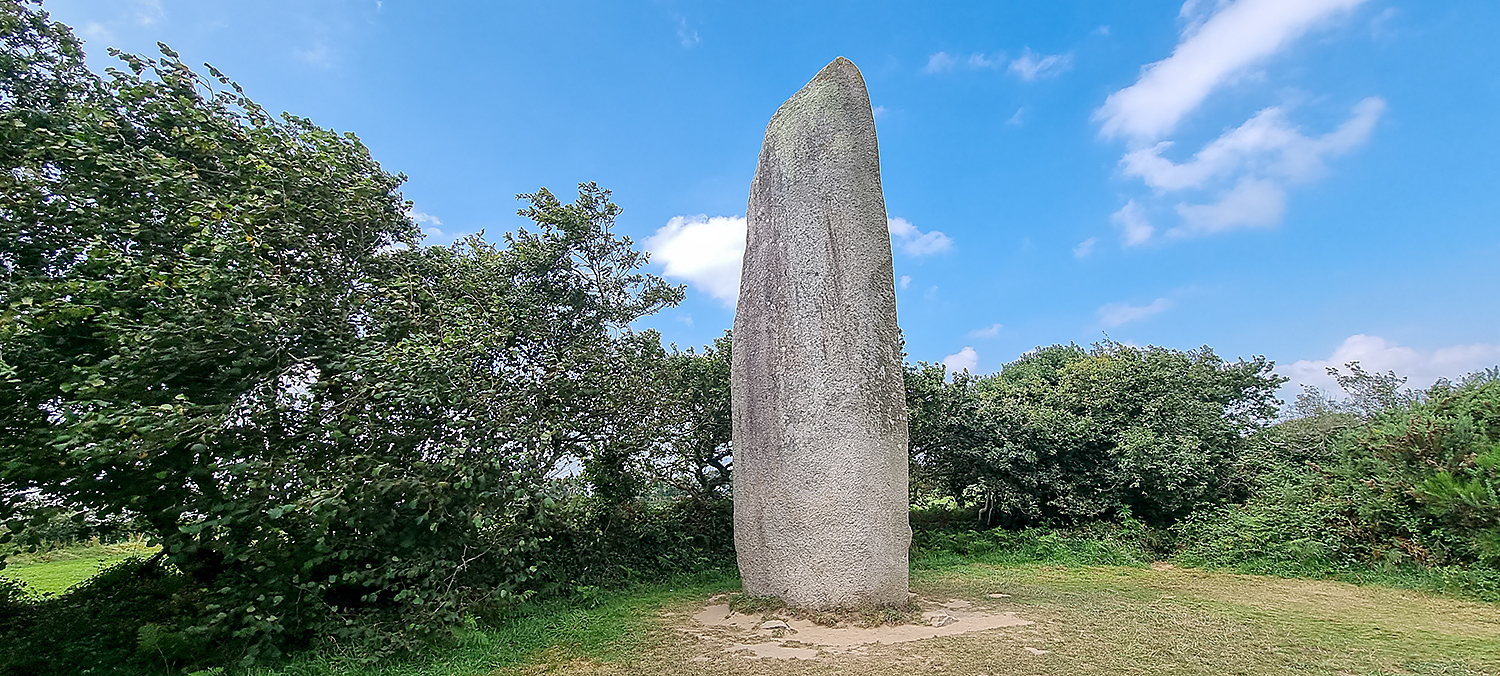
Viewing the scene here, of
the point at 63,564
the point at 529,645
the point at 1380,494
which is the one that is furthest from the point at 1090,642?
the point at 63,564

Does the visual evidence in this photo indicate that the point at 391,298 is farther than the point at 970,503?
No

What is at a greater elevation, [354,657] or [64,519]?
[64,519]

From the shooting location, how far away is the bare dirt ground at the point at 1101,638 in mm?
5043

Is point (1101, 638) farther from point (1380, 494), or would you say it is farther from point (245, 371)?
point (245, 371)

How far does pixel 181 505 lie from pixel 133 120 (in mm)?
3656

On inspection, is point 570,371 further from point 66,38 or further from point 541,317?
point 66,38

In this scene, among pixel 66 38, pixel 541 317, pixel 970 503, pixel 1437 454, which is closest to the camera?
pixel 66 38

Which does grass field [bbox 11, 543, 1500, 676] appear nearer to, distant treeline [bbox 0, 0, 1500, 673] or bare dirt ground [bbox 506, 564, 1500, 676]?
bare dirt ground [bbox 506, 564, 1500, 676]

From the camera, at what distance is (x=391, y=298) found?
692cm

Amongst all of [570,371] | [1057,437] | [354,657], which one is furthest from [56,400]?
[1057,437]

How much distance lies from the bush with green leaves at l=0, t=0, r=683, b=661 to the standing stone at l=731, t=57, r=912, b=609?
2050mm

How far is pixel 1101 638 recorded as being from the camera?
5781mm

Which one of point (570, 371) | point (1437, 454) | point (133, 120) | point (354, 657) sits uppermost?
point (133, 120)

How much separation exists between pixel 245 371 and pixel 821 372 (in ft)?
16.7
